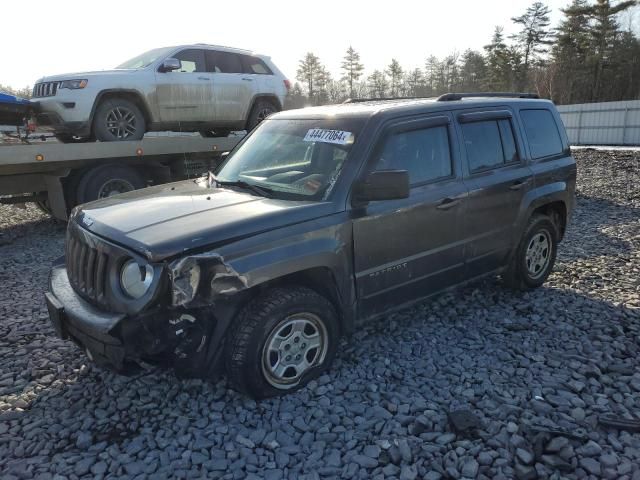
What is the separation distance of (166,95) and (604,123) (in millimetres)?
23339

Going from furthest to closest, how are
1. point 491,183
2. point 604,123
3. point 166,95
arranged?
point 604,123 → point 166,95 → point 491,183

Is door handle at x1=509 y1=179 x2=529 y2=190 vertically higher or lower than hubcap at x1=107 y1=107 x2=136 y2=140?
lower

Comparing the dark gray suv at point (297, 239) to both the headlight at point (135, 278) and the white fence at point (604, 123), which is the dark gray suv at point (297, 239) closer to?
the headlight at point (135, 278)

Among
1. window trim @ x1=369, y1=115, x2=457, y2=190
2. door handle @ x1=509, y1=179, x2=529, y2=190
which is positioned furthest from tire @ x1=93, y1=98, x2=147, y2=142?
door handle @ x1=509, y1=179, x2=529, y2=190

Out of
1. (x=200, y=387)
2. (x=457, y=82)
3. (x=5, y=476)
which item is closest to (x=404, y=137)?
(x=200, y=387)

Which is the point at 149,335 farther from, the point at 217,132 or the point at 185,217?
the point at 217,132

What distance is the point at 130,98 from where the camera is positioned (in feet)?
25.9

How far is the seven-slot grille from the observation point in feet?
9.75

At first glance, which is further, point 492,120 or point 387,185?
point 492,120

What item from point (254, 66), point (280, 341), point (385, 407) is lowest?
point (385, 407)

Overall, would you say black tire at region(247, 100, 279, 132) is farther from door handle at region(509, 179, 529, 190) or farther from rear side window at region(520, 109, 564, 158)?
door handle at region(509, 179, 529, 190)

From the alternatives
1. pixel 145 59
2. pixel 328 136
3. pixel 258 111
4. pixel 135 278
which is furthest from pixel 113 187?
pixel 135 278

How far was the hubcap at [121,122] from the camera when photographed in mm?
7734

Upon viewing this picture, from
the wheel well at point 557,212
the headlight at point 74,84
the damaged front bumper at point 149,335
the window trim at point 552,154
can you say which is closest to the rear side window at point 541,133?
the window trim at point 552,154
